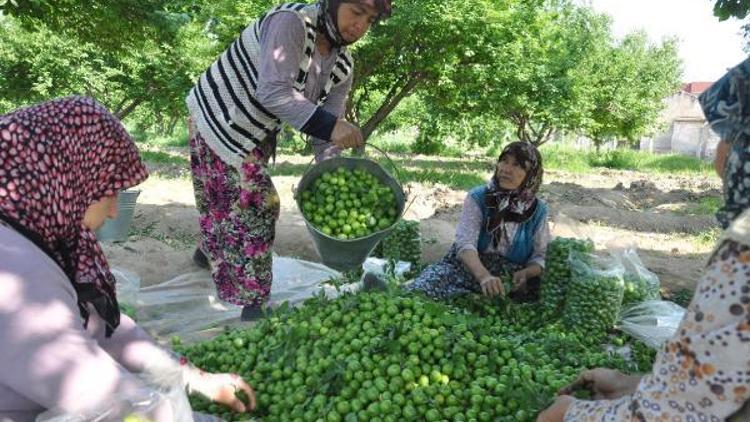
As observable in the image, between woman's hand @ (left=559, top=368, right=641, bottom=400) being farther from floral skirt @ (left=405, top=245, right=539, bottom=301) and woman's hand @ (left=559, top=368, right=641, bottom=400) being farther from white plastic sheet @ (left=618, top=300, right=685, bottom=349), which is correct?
floral skirt @ (left=405, top=245, right=539, bottom=301)

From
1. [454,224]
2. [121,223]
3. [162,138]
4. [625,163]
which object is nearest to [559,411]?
[121,223]

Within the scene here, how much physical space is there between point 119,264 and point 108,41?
12.7 feet

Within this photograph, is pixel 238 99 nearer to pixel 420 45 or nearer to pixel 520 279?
pixel 520 279

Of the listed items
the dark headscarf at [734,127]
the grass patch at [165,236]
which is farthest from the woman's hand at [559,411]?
the grass patch at [165,236]

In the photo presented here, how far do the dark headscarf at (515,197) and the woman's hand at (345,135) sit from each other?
1.36 m

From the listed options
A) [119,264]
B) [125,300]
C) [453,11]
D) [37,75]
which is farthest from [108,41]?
[37,75]

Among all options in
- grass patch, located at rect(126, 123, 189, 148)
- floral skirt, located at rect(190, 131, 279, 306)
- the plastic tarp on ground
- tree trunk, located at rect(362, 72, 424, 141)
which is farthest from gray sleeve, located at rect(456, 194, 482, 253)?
grass patch, located at rect(126, 123, 189, 148)

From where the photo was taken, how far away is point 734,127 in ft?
4.12

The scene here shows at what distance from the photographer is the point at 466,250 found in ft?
13.5

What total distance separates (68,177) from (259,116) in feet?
5.93

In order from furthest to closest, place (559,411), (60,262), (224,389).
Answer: (224,389), (60,262), (559,411)

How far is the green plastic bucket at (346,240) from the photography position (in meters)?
3.28

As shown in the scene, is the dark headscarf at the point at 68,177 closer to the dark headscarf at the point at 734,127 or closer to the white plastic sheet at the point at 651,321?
the dark headscarf at the point at 734,127

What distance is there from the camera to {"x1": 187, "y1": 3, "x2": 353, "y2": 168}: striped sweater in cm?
342
